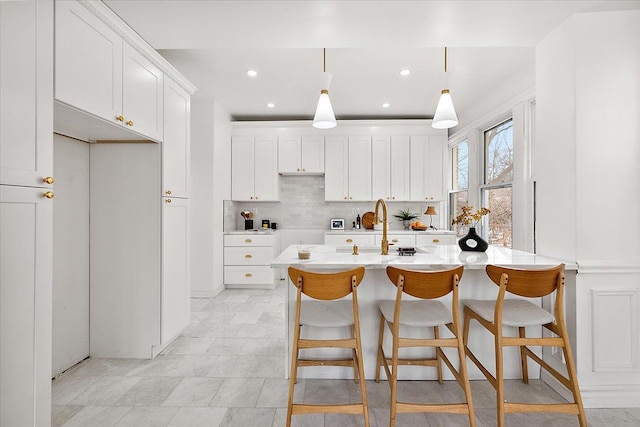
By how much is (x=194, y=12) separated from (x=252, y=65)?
137cm

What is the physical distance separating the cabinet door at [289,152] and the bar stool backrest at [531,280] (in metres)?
3.93

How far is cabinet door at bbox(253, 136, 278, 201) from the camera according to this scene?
5.34 metres

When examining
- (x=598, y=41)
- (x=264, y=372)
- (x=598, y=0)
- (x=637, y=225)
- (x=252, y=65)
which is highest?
(x=252, y=65)

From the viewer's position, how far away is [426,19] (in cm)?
225

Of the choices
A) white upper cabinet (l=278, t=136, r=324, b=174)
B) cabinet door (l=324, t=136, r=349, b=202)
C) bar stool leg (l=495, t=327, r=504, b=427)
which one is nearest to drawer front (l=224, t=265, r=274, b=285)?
cabinet door (l=324, t=136, r=349, b=202)

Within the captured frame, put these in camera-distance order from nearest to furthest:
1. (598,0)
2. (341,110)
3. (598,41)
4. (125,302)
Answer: (598,0), (598,41), (125,302), (341,110)

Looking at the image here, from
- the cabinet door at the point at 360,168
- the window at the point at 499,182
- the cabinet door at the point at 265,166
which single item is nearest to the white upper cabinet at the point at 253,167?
the cabinet door at the point at 265,166

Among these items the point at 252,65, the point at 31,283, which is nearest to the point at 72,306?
the point at 31,283

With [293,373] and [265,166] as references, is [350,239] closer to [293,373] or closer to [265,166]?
[265,166]

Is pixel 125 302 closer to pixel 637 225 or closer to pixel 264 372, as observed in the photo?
pixel 264 372

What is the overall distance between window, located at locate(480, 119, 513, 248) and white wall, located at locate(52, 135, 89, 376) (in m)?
4.31

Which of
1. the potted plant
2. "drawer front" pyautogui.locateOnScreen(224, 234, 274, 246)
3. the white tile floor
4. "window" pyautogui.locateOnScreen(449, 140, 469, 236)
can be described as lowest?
the white tile floor

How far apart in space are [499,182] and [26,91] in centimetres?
440

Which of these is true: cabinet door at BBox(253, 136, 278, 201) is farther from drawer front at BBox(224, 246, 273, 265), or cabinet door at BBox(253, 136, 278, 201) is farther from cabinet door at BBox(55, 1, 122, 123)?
cabinet door at BBox(55, 1, 122, 123)
